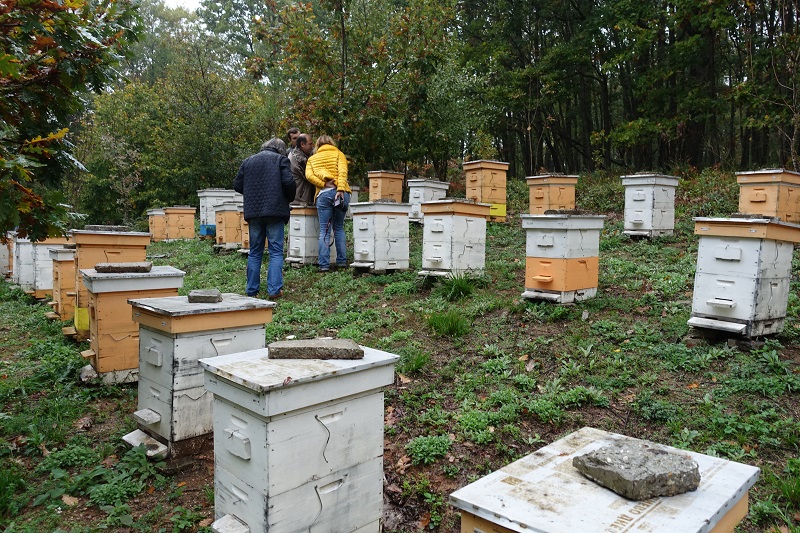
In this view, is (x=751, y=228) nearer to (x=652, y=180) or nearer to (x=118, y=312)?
(x=652, y=180)

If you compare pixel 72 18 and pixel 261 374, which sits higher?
pixel 72 18

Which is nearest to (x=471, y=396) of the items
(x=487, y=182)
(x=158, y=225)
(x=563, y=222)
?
(x=563, y=222)

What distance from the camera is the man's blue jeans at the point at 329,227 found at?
8570mm

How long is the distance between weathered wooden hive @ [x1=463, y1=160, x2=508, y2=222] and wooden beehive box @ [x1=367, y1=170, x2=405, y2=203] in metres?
→ 1.62

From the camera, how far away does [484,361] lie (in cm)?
504

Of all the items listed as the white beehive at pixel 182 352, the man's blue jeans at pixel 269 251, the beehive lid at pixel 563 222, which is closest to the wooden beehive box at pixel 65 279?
the man's blue jeans at pixel 269 251

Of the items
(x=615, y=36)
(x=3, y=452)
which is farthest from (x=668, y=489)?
(x=615, y=36)

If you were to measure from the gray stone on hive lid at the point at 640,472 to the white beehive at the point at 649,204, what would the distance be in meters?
8.13

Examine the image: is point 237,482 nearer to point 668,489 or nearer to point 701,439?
point 668,489

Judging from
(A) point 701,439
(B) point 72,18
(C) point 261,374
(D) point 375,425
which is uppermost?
(B) point 72,18

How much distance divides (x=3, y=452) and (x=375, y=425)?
2752mm

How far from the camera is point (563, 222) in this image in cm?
589

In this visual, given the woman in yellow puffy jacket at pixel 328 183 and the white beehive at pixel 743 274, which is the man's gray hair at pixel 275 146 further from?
the white beehive at pixel 743 274

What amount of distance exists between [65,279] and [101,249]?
1.79m
